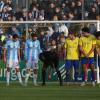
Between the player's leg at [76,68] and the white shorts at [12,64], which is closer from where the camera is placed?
the white shorts at [12,64]

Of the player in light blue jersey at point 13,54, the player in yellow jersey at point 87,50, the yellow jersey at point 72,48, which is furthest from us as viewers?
the yellow jersey at point 72,48

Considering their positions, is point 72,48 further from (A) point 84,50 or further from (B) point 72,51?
(A) point 84,50

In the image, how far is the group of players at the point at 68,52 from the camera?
74.3 feet

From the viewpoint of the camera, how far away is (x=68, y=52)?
23312 millimetres

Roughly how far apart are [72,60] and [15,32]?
393 centimetres

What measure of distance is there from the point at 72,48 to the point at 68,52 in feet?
0.84

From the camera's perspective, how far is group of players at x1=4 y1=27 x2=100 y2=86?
2264 cm

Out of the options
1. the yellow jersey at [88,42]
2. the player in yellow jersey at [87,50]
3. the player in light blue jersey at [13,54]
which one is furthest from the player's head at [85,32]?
the player in light blue jersey at [13,54]

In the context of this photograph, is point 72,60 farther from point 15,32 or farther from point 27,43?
point 15,32

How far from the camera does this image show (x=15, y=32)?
25938 millimetres

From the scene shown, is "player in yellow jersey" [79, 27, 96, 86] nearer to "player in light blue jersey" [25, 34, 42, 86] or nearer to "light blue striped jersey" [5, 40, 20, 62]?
"player in light blue jersey" [25, 34, 42, 86]

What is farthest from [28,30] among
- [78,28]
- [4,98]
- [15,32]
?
[4,98]

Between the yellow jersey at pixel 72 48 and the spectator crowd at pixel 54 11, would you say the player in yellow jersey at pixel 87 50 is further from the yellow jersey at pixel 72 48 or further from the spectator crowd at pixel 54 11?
the spectator crowd at pixel 54 11

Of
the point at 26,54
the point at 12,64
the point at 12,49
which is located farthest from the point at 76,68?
the point at 12,49
